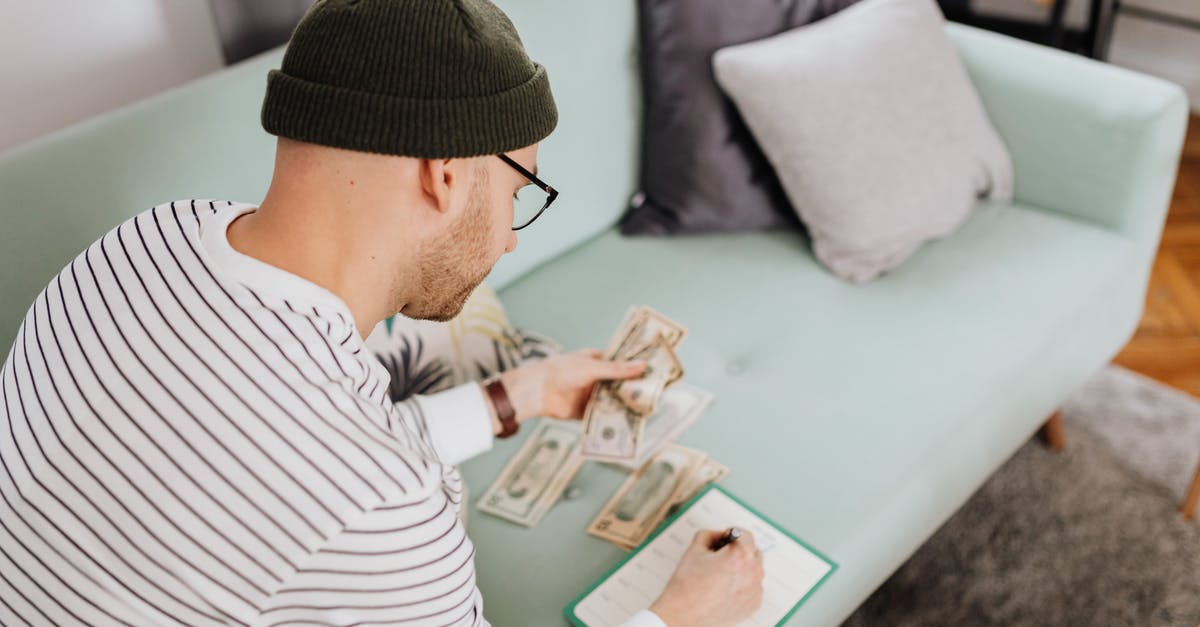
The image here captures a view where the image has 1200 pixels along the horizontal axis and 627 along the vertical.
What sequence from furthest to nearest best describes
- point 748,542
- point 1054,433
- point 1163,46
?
point 1163,46 → point 1054,433 → point 748,542

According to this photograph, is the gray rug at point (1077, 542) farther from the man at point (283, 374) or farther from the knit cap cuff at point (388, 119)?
the knit cap cuff at point (388, 119)

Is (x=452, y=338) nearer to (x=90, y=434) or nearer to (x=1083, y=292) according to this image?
(x=90, y=434)

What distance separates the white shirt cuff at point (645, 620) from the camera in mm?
1172

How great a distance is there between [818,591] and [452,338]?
27.0 inches

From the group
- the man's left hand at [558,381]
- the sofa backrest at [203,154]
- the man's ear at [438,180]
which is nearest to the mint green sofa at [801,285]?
the sofa backrest at [203,154]

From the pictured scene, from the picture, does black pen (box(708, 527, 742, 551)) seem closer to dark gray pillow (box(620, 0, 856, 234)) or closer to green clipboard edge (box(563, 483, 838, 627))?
green clipboard edge (box(563, 483, 838, 627))

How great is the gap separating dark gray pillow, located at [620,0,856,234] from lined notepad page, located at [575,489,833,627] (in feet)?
2.40

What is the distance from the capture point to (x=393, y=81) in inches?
36.4

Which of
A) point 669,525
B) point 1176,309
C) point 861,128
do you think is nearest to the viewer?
point 669,525

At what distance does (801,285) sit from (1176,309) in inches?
49.6

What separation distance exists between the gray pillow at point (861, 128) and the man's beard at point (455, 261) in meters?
0.94

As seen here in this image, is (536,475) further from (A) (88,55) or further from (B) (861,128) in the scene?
(A) (88,55)

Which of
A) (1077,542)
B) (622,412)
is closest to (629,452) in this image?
(622,412)

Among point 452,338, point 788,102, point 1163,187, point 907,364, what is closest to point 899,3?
point 788,102
